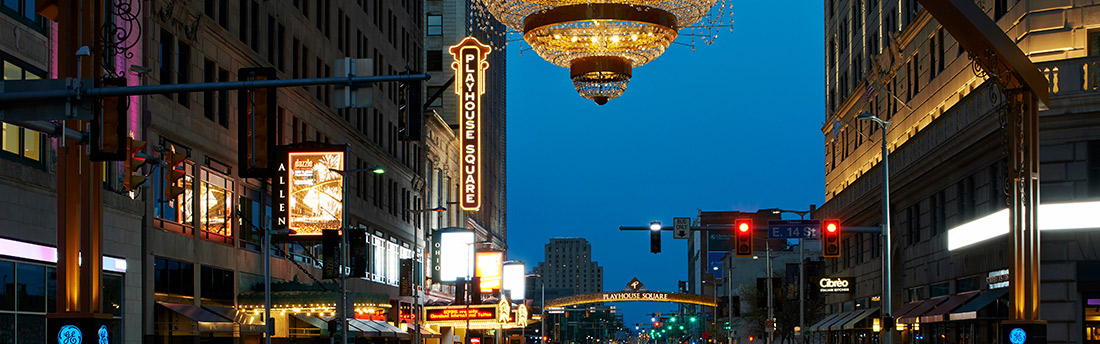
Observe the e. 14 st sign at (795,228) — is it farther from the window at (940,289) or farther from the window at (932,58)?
the window at (932,58)

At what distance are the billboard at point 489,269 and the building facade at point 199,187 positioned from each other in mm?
23432

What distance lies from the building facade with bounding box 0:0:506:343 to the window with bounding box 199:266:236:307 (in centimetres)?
7

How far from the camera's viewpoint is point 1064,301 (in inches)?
1330

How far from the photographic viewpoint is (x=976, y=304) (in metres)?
37.9

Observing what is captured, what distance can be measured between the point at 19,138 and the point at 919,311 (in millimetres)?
32590

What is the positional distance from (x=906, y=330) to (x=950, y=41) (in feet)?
46.3

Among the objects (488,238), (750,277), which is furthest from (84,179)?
(750,277)

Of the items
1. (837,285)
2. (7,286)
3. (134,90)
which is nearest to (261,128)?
(134,90)

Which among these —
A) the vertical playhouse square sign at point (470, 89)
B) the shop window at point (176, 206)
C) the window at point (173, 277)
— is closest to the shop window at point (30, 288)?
the window at point (173, 277)

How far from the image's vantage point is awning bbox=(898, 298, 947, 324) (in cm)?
4528

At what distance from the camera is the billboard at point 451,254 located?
3155 inches

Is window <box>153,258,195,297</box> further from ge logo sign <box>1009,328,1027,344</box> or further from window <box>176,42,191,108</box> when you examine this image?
ge logo sign <box>1009,328,1027,344</box>

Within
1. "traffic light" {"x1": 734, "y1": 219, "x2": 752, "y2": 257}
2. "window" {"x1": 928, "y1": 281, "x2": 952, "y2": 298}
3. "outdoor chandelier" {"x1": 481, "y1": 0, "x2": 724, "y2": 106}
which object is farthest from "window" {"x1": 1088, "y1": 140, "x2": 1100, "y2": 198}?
"outdoor chandelier" {"x1": 481, "y1": 0, "x2": 724, "y2": 106}

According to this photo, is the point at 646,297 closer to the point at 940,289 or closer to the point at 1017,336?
the point at 940,289
